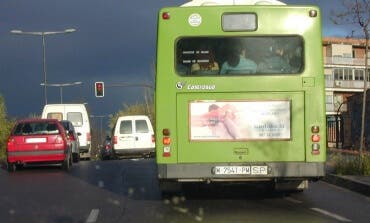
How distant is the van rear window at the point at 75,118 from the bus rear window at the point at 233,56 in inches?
863

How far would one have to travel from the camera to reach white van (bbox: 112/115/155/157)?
31.2m

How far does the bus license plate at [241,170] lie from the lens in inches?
476

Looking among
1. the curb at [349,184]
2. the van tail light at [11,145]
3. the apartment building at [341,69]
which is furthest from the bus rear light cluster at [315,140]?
the apartment building at [341,69]

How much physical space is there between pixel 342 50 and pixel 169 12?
345 ft

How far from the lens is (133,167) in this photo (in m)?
22.5

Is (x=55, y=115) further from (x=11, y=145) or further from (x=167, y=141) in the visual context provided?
(x=167, y=141)

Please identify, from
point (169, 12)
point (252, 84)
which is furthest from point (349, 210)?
point (169, 12)

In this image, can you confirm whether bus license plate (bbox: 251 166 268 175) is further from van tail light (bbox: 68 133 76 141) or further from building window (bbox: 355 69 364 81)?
building window (bbox: 355 69 364 81)

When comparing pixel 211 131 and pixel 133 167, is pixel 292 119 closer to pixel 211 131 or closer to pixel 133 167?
pixel 211 131

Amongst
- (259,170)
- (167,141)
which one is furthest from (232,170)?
(167,141)

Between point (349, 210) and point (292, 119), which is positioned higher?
point (292, 119)

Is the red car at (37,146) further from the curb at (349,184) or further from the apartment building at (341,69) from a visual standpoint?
the apartment building at (341,69)

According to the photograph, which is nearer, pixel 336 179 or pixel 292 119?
pixel 292 119

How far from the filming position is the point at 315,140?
39.4ft
